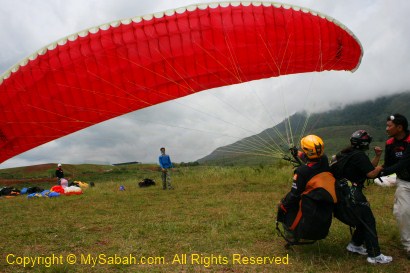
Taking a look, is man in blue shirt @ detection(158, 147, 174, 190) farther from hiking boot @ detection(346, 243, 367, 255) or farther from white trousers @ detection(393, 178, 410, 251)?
white trousers @ detection(393, 178, 410, 251)

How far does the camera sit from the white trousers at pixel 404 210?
466 centimetres

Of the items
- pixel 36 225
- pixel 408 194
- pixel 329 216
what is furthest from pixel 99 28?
pixel 408 194

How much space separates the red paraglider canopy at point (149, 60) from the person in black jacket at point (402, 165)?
421 centimetres

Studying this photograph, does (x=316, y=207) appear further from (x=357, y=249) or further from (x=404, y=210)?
(x=404, y=210)

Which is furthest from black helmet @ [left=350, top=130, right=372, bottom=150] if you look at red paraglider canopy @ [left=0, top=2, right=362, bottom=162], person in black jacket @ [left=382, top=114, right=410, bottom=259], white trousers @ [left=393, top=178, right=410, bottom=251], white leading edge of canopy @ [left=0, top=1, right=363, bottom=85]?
white leading edge of canopy @ [left=0, top=1, right=363, bottom=85]

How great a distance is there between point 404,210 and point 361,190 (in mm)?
624

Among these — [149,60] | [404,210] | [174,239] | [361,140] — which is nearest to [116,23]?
[149,60]

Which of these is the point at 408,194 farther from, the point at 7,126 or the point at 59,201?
the point at 59,201

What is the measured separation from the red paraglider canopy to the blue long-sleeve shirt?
4983mm

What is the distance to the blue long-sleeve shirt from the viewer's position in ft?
47.0

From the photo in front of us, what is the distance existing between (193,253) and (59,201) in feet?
26.6

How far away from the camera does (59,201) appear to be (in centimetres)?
1173

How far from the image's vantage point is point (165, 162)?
14.5 m

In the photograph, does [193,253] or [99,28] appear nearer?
[193,253]
